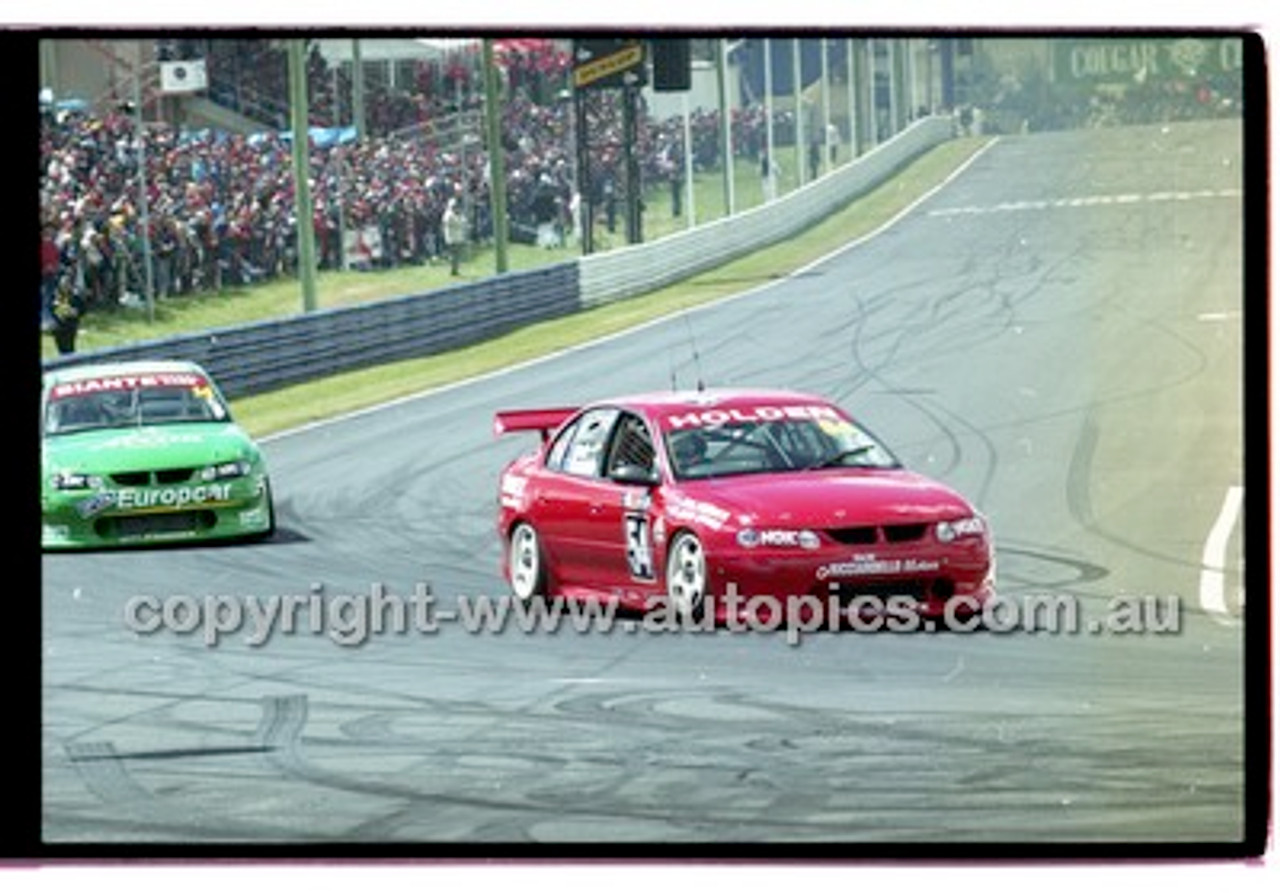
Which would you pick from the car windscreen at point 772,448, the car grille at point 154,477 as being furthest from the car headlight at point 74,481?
the car windscreen at point 772,448

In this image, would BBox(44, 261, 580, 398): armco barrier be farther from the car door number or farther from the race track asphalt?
the car door number

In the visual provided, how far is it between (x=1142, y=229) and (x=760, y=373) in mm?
1322

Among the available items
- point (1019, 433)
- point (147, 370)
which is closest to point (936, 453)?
point (1019, 433)

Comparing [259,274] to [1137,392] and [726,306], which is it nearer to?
[726,306]

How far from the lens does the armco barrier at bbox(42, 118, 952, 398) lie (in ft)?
39.2

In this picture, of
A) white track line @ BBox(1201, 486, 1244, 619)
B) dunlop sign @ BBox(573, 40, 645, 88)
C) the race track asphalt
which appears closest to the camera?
the race track asphalt

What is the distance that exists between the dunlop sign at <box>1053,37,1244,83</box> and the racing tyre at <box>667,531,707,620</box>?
2.02 metres

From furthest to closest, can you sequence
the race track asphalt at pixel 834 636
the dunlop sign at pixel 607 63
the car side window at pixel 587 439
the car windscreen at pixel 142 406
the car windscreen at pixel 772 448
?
the car windscreen at pixel 772 448, the car side window at pixel 587 439, the car windscreen at pixel 142 406, the dunlop sign at pixel 607 63, the race track asphalt at pixel 834 636

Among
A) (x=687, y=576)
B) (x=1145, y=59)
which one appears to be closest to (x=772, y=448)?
(x=687, y=576)

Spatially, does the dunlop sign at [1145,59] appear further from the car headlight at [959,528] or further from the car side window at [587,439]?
the car side window at [587,439]

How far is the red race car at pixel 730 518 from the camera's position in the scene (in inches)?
464

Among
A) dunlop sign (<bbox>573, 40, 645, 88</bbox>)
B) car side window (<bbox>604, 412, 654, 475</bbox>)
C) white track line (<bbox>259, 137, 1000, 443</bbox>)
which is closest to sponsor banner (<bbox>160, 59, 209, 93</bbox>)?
dunlop sign (<bbox>573, 40, 645, 88</bbox>)

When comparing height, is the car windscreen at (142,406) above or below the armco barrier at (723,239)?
below

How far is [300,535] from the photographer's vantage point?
11945 mm
